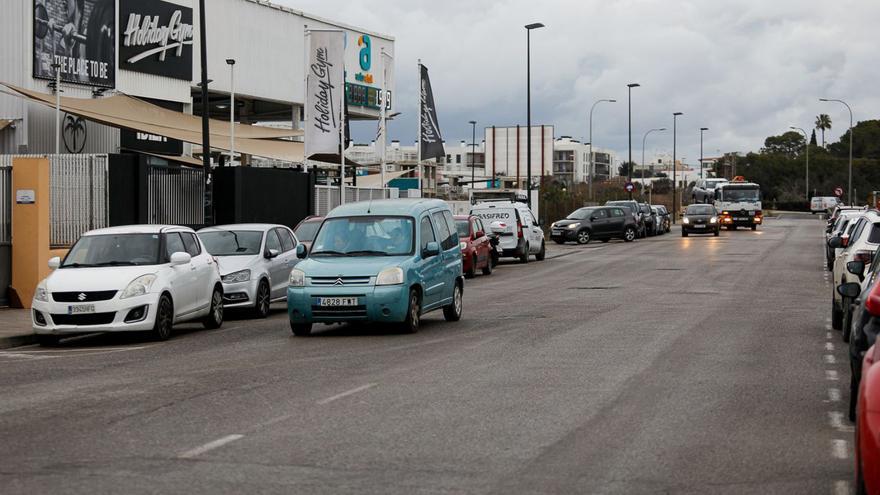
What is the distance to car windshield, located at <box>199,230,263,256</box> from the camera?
74.2ft

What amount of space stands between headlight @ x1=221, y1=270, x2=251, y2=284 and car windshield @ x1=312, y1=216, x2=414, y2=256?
11.5 feet

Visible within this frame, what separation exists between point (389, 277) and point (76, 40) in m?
24.2

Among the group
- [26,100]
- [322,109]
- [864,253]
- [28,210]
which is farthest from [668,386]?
[26,100]

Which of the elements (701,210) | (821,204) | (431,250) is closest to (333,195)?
(431,250)

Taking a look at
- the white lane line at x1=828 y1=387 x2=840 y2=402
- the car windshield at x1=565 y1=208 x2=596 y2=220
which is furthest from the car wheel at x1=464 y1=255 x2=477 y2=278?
the car windshield at x1=565 y1=208 x2=596 y2=220

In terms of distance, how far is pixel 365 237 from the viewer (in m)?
18.4

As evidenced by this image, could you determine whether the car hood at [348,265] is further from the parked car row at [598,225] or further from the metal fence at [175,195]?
the parked car row at [598,225]

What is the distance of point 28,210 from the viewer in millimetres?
23547

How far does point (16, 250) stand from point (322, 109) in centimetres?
1180

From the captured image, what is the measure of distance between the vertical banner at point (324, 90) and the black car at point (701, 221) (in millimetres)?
33711

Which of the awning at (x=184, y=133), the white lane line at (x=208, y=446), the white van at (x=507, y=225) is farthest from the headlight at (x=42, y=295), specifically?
the white van at (x=507, y=225)

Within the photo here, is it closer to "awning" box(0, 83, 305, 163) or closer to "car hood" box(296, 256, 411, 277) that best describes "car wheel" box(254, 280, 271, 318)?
"car hood" box(296, 256, 411, 277)

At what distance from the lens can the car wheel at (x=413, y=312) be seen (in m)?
17.6

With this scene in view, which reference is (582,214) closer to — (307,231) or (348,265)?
(307,231)
